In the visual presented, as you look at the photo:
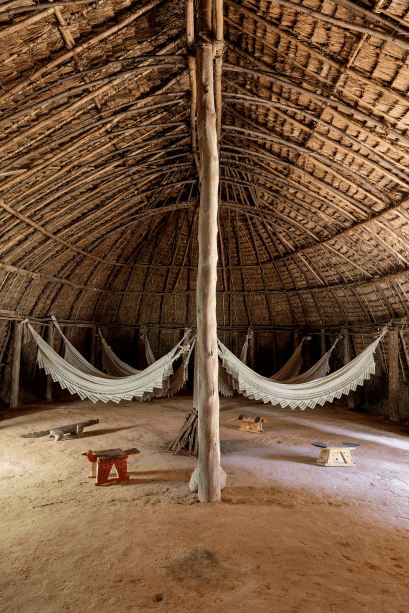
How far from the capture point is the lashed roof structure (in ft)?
10.7

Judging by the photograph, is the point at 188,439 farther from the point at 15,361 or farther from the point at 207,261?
the point at 15,361

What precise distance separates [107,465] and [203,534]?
1263mm

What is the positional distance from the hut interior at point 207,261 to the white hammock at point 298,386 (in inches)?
6.6

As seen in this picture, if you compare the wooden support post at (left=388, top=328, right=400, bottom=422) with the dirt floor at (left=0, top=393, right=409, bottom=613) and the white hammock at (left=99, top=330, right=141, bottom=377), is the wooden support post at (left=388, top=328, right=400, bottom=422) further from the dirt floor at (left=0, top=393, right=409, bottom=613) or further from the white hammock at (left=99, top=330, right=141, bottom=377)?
the white hammock at (left=99, top=330, right=141, bottom=377)

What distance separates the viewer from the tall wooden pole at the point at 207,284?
3.19 m

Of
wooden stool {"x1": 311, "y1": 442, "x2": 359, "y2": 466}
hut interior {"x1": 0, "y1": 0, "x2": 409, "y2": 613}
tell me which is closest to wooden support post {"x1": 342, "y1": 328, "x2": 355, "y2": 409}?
hut interior {"x1": 0, "y1": 0, "x2": 409, "y2": 613}

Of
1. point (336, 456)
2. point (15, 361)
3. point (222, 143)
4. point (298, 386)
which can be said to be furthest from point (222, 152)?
point (15, 361)

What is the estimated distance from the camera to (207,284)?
3406 mm

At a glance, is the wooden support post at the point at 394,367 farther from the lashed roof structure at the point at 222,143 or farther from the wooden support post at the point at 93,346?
the wooden support post at the point at 93,346

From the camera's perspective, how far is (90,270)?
26.0 ft

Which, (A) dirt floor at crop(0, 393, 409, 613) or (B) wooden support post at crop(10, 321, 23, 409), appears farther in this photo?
(B) wooden support post at crop(10, 321, 23, 409)

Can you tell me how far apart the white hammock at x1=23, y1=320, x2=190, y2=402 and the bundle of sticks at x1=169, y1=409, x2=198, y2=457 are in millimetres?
810

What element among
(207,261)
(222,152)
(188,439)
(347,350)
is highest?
(222,152)

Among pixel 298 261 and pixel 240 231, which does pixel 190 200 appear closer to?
pixel 240 231
